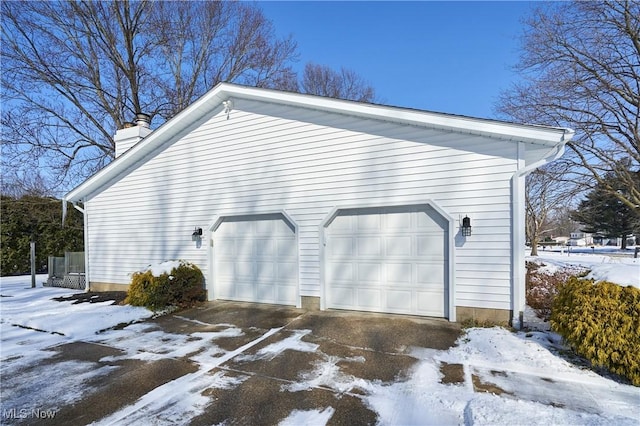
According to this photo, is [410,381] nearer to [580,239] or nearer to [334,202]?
[334,202]

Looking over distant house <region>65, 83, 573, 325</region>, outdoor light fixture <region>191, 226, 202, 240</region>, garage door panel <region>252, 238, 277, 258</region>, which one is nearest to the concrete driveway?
distant house <region>65, 83, 573, 325</region>

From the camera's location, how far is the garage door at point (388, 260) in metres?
5.84

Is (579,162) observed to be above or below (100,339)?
above

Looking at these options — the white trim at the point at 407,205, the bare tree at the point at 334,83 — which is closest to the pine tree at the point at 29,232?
the white trim at the point at 407,205

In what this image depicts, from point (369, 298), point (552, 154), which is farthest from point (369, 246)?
point (552, 154)

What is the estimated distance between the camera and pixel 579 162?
13867mm

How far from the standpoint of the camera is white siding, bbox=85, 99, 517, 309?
543 cm

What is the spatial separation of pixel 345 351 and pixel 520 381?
6.89ft

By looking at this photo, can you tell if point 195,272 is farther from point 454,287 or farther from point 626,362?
point 626,362

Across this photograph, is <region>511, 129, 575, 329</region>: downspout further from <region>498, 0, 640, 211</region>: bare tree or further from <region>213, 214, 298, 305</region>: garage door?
<region>498, 0, 640, 211</region>: bare tree

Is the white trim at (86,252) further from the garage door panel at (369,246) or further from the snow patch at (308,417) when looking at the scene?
the snow patch at (308,417)

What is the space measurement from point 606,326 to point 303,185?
5.23m

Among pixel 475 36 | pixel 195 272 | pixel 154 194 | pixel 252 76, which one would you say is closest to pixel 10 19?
pixel 252 76

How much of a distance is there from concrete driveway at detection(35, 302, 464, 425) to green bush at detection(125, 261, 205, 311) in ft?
1.92
